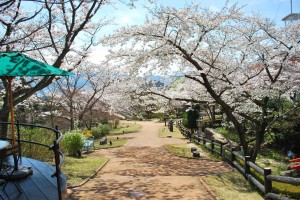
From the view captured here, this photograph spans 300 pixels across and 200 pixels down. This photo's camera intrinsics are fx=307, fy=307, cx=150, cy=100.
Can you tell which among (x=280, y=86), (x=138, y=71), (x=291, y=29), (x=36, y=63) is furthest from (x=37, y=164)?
(x=291, y=29)

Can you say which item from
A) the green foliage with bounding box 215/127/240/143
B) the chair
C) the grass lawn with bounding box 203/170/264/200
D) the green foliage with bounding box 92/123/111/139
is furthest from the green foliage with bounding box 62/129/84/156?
the green foliage with bounding box 92/123/111/139

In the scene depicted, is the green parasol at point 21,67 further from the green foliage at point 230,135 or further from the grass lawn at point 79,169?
the green foliage at point 230,135

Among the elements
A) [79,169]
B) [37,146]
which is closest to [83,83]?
[37,146]

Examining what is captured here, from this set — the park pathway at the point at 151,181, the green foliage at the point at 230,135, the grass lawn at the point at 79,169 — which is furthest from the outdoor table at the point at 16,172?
the green foliage at the point at 230,135

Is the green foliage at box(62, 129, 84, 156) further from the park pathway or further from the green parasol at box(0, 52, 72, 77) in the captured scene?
the green parasol at box(0, 52, 72, 77)

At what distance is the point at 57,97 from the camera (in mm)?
29062

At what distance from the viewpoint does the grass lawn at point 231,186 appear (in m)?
7.84

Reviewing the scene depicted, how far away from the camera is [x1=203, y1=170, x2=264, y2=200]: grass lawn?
784 centimetres

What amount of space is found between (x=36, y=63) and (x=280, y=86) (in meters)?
8.99

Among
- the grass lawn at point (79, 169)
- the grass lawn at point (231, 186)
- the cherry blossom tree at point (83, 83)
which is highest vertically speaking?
the cherry blossom tree at point (83, 83)

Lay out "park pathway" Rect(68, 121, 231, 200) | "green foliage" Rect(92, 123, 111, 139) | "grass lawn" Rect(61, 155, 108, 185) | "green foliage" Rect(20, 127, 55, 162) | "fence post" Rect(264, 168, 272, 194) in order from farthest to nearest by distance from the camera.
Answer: "green foliage" Rect(92, 123, 111, 139), "green foliage" Rect(20, 127, 55, 162), "grass lawn" Rect(61, 155, 108, 185), "fence post" Rect(264, 168, 272, 194), "park pathway" Rect(68, 121, 231, 200)

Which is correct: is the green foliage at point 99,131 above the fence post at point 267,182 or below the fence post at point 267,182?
above

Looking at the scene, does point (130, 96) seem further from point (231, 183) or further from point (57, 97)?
point (57, 97)

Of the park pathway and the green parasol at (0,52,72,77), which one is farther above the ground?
the green parasol at (0,52,72,77)
